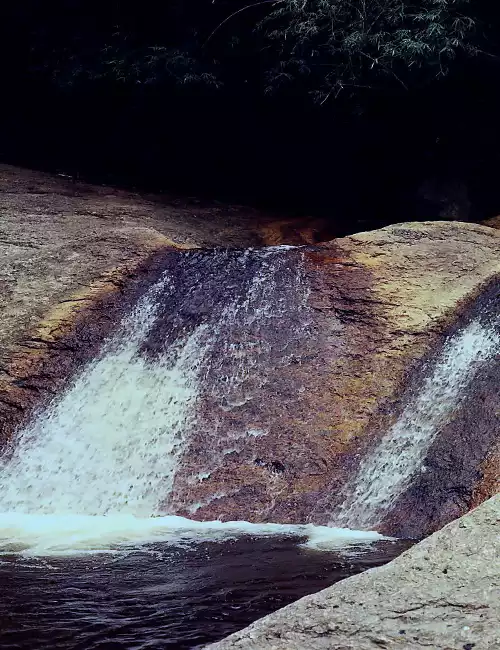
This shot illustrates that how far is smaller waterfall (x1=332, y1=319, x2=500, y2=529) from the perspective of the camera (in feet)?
20.7

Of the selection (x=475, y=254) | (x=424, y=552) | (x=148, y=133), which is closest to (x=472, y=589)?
(x=424, y=552)

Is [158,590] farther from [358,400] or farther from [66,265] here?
[66,265]

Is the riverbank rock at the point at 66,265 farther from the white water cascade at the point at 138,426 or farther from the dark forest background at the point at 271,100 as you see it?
the dark forest background at the point at 271,100

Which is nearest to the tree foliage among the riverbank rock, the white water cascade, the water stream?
the riverbank rock

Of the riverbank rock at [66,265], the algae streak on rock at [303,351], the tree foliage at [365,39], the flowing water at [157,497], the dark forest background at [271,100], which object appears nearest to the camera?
the flowing water at [157,497]

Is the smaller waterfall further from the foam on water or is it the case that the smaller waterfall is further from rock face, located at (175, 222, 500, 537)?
the foam on water

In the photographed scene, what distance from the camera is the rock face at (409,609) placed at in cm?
270

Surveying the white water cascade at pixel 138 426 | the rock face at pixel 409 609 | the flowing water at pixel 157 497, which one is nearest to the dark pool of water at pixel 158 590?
the flowing water at pixel 157 497

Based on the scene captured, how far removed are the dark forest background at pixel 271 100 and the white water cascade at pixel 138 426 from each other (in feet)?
13.1

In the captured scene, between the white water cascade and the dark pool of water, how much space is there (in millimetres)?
522

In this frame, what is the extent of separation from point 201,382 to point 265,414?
82 centimetres

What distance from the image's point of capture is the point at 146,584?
4289 millimetres

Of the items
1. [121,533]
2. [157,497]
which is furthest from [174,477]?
[121,533]

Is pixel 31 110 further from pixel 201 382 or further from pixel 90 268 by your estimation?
pixel 201 382
